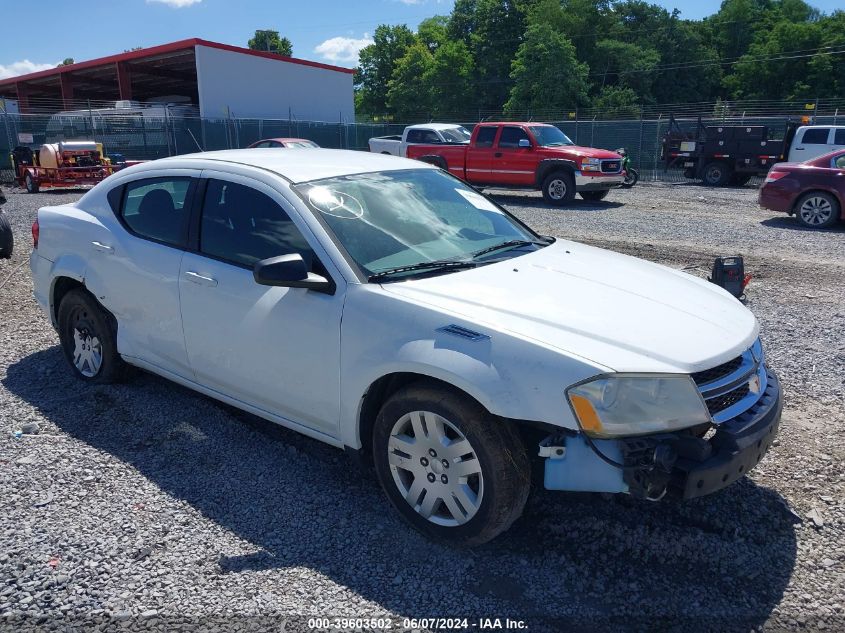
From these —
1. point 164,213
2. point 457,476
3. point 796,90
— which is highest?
point 796,90

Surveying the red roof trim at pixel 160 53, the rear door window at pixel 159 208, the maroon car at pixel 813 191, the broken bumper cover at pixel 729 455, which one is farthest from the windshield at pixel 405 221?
the red roof trim at pixel 160 53

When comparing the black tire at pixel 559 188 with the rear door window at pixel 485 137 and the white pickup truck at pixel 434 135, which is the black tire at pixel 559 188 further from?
the white pickup truck at pixel 434 135

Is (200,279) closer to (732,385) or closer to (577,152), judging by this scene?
(732,385)

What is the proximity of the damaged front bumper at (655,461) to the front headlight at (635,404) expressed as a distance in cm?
7

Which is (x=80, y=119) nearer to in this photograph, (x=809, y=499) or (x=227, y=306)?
(x=227, y=306)

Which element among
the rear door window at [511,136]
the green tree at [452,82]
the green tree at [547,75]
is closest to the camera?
the rear door window at [511,136]

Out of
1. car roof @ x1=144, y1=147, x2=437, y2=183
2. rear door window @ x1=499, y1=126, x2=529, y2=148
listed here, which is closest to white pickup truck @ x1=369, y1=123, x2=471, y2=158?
rear door window @ x1=499, y1=126, x2=529, y2=148

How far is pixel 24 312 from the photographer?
7.00 m

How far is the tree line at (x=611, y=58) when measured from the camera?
51.1 metres

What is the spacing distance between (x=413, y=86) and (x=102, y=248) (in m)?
65.0

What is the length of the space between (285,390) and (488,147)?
14789 mm

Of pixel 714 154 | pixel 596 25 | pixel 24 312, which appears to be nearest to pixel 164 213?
pixel 24 312

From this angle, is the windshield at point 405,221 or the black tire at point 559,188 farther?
the black tire at point 559,188

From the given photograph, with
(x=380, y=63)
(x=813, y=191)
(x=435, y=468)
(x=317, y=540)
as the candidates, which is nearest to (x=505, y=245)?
(x=435, y=468)
